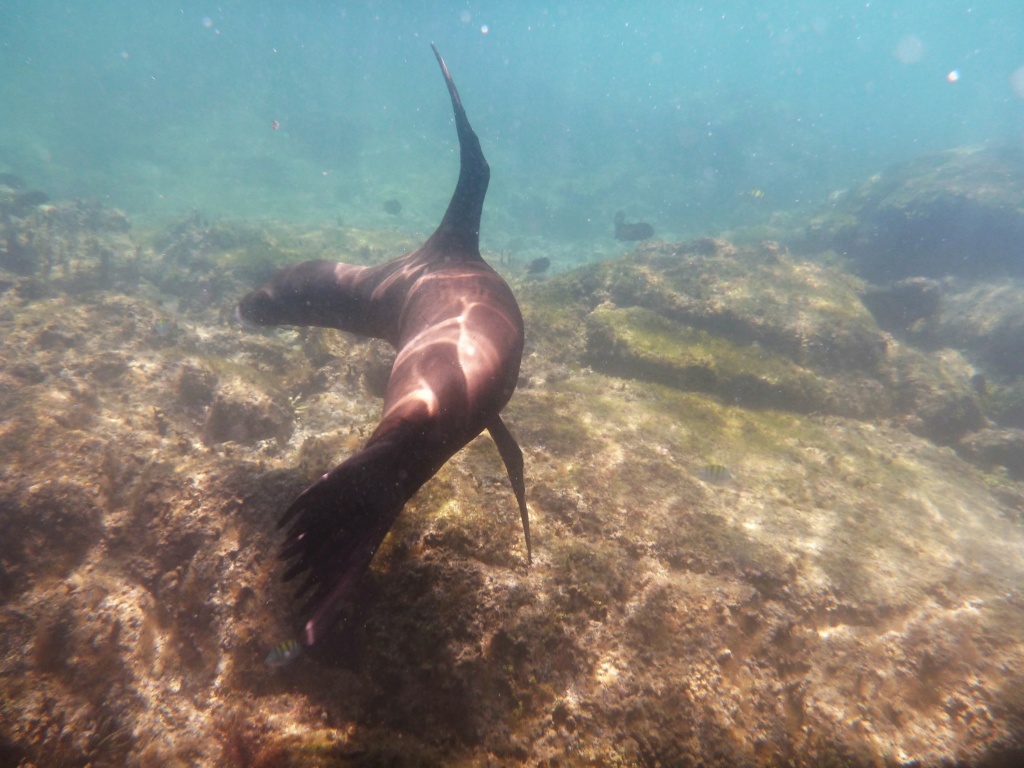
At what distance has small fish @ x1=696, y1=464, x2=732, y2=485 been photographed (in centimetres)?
485

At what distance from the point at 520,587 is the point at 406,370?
1686 millimetres

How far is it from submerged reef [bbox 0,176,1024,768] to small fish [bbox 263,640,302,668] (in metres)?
0.05

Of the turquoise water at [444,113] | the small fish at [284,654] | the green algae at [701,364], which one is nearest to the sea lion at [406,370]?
the small fish at [284,654]

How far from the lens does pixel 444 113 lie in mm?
57531

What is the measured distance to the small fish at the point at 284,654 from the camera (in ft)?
8.27

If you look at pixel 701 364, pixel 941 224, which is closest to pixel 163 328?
pixel 701 364

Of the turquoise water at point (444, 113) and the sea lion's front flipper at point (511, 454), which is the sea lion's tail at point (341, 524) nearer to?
the sea lion's front flipper at point (511, 454)

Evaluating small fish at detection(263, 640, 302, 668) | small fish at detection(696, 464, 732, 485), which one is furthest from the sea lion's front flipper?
small fish at detection(696, 464, 732, 485)

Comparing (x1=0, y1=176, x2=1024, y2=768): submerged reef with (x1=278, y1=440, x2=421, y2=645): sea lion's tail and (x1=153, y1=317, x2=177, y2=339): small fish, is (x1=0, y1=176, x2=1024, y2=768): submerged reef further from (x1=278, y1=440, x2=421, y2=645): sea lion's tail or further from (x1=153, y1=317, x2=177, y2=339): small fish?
(x1=153, y1=317, x2=177, y2=339): small fish

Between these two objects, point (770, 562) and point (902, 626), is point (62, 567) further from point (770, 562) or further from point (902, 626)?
point (902, 626)

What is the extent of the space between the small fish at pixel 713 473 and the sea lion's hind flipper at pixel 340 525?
14.0ft

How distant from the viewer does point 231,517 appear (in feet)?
10.9

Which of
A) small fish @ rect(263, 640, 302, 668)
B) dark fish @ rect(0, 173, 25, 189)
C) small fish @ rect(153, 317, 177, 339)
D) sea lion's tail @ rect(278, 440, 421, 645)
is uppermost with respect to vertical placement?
sea lion's tail @ rect(278, 440, 421, 645)

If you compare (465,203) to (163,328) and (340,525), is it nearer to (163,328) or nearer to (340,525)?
(340,525)
